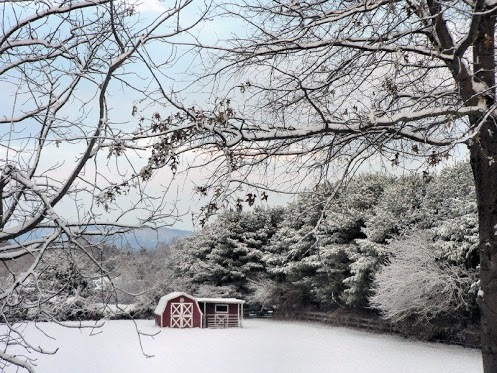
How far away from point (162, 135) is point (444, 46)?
277 cm

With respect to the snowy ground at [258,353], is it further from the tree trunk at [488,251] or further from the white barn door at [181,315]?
the tree trunk at [488,251]

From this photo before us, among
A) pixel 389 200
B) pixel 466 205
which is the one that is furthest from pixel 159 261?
pixel 466 205

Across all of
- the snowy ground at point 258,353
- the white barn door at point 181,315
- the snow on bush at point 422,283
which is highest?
the snow on bush at point 422,283

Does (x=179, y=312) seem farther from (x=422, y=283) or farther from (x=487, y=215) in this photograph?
(x=487, y=215)

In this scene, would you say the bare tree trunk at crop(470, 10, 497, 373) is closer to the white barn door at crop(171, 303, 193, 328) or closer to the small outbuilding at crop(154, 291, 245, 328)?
the small outbuilding at crop(154, 291, 245, 328)

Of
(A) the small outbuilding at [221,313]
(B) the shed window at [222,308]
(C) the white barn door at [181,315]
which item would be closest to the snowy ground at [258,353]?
(C) the white barn door at [181,315]

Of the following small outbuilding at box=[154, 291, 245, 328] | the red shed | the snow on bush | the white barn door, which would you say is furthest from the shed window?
the snow on bush

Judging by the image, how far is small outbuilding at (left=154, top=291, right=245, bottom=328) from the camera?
1207 inches

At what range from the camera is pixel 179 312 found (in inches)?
1214

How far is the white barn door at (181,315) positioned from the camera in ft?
101

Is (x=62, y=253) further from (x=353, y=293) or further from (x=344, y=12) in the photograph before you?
(x=353, y=293)

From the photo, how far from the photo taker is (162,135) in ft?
16.6

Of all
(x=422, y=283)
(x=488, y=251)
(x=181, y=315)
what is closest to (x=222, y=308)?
(x=181, y=315)

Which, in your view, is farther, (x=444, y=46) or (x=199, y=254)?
(x=199, y=254)
